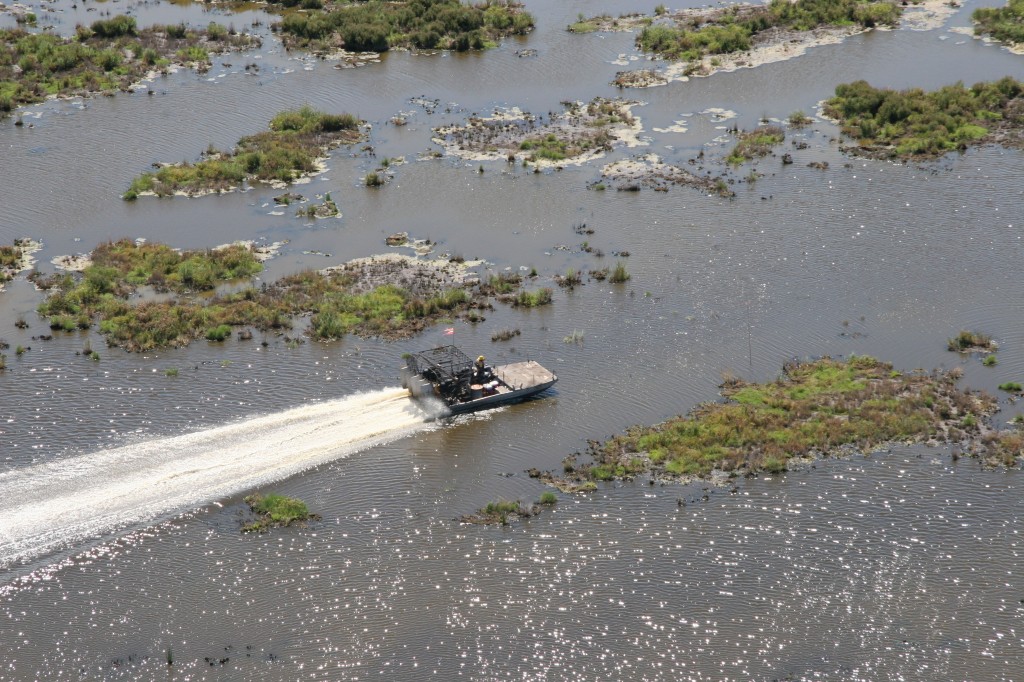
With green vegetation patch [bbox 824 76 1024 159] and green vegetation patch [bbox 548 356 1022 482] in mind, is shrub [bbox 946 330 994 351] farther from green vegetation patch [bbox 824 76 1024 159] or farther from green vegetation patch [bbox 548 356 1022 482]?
green vegetation patch [bbox 824 76 1024 159]

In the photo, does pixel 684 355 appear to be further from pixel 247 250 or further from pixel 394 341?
pixel 247 250

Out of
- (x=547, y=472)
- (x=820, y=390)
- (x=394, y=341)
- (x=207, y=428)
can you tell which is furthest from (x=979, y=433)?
(x=207, y=428)

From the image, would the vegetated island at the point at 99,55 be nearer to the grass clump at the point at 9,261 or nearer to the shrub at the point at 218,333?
the grass clump at the point at 9,261

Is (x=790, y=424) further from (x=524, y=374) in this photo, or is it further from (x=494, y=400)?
(x=494, y=400)

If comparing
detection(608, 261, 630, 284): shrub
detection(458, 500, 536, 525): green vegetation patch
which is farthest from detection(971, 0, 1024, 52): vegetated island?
detection(458, 500, 536, 525): green vegetation patch

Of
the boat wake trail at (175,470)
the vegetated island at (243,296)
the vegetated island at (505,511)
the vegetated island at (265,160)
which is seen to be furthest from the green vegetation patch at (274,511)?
the vegetated island at (265,160)

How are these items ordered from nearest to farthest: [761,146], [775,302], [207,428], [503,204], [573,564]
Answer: [573,564], [207,428], [775,302], [503,204], [761,146]

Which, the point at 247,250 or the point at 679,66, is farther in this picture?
the point at 679,66
